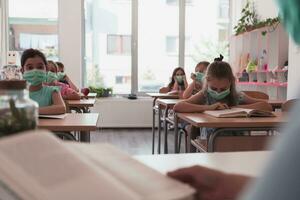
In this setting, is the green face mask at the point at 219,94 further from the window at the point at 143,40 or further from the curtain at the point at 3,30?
the curtain at the point at 3,30

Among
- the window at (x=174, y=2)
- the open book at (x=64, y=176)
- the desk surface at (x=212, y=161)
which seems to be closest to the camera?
the open book at (x=64, y=176)

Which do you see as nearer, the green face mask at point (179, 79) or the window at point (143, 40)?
the green face mask at point (179, 79)

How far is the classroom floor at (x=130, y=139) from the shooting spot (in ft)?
17.5

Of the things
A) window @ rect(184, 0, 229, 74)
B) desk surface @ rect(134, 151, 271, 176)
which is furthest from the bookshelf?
desk surface @ rect(134, 151, 271, 176)

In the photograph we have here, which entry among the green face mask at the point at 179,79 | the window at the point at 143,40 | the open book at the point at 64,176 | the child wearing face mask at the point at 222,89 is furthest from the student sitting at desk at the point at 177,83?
the open book at the point at 64,176

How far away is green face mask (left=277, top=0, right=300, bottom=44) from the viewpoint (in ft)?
1.24

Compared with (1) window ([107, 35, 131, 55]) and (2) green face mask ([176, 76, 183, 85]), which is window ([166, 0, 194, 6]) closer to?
(1) window ([107, 35, 131, 55])

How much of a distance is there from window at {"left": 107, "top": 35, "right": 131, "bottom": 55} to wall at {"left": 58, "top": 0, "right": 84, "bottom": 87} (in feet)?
2.02

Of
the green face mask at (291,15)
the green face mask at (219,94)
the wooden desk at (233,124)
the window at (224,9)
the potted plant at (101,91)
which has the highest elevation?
the window at (224,9)

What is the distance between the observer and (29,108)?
0.80m

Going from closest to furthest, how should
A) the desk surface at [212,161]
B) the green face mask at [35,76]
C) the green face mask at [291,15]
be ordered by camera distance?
the green face mask at [291,15] → the desk surface at [212,161] → the green face mask at [35,76]

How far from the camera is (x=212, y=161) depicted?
114 centimetres

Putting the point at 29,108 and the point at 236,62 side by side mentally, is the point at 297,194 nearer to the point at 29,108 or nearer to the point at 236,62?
the point at 29,108

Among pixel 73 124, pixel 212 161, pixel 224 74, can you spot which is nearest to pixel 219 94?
pixel 224 74
